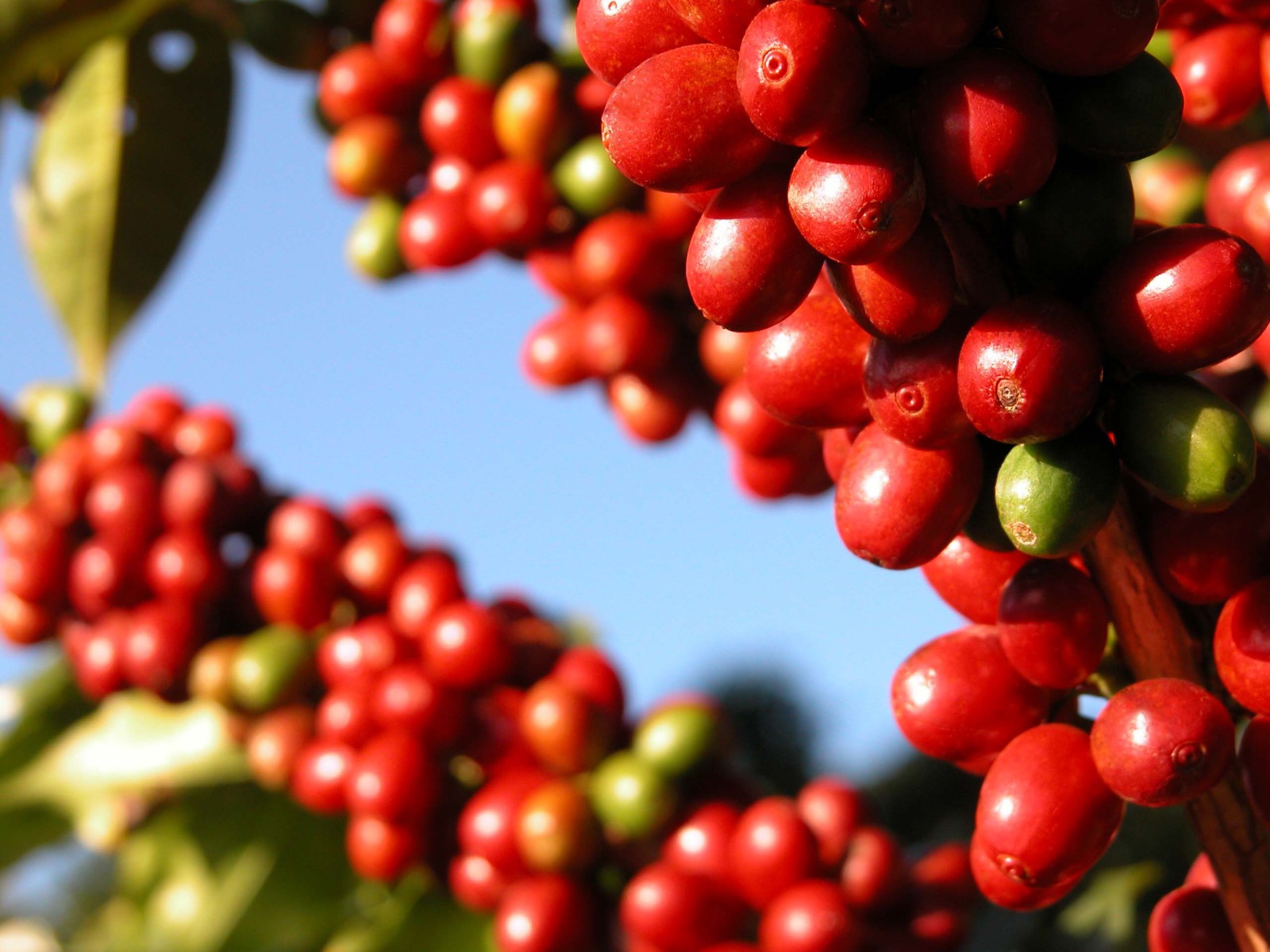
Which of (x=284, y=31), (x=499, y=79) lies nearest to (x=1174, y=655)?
(x=499, y=79)

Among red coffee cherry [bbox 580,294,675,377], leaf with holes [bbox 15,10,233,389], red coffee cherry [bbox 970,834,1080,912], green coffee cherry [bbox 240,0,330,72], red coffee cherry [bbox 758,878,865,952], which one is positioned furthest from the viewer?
leaf with holes [bbox 15,10,233,389]

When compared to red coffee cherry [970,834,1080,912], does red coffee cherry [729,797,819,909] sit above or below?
below

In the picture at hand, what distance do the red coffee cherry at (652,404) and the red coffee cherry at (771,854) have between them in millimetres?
531

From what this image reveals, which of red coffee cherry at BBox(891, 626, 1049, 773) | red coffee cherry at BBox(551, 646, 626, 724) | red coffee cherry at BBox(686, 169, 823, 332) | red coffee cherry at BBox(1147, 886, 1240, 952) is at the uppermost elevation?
red coffee cherry at BBox(686, 169, 823, 332)

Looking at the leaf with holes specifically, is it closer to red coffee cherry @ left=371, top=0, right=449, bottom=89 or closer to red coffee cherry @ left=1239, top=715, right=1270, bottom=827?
red coffee cherry @ left=371, top=0, right=449, bottom=89

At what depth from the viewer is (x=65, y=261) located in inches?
92.8

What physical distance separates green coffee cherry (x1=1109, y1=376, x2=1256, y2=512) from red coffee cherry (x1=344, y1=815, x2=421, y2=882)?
1.42 metres

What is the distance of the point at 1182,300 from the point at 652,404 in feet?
3.81

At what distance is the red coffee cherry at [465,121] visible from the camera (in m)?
1.92

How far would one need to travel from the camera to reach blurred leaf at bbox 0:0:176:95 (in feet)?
7.07

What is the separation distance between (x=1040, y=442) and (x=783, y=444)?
0.57m

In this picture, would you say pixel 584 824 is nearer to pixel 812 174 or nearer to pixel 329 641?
pixel 329 641

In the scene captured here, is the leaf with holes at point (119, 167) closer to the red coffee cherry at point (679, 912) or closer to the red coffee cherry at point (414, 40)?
the red coffee cherry at point (414, 40)

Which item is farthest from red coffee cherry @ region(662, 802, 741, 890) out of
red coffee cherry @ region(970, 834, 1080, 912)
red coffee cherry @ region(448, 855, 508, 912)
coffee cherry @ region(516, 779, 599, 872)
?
red coffee cherry @ region(970, 834, 1080, 912)
